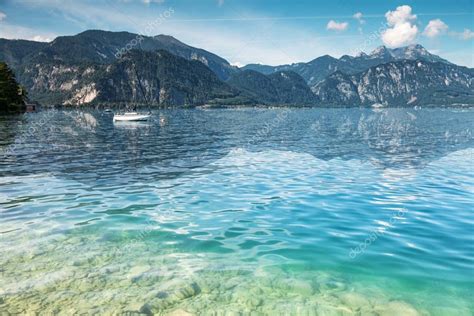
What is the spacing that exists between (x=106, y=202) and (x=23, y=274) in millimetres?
10446

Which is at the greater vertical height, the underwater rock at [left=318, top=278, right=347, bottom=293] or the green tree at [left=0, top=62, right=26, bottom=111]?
the green tree at [left=0, top=62, right=26, bottom=111]

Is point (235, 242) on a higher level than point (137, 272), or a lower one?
lower

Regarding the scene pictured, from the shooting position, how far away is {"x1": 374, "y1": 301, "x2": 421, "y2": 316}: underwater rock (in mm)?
11047

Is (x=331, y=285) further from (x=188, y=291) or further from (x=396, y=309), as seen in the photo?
(x=188, y=291)

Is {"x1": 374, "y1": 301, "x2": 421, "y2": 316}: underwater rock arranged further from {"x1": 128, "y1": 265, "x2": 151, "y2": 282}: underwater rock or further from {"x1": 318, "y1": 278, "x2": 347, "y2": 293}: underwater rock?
{"x1": 128, "y1": 265, "x2": 151, "y2": 282}: underwater rock

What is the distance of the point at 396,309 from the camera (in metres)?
11.3

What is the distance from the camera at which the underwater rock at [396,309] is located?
11.0 meters

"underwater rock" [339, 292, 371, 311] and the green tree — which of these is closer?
"underwater rock" [339, 292, 371, 311]

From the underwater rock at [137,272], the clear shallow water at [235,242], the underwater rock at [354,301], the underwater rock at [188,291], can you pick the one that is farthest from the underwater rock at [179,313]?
the underwater rock at [354,301]

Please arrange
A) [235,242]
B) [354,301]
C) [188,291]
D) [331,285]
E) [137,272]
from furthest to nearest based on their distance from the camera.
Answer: [235,242] → [137,272] → [331,285] → [188,291] → [354,301]

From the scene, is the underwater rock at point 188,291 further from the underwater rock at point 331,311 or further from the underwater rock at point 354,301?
Answer: the underwater rock at point 354,301

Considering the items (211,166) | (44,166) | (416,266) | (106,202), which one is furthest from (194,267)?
(44,166)

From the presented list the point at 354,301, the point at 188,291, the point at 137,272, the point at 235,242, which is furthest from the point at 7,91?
the point at 354,301

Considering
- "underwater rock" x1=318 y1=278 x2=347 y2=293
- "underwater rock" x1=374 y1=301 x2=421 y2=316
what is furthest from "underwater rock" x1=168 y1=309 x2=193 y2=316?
"underwater rock" x1=374 y1=301 x2=421 y2=316
